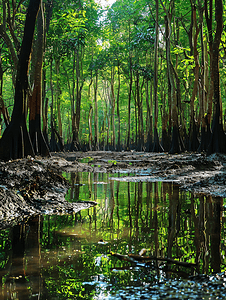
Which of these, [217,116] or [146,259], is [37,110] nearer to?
[217,116]

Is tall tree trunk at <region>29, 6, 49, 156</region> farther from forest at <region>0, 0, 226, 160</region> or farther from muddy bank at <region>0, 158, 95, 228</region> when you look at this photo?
muddy bank at <region>0, 158, 95, 228</region>

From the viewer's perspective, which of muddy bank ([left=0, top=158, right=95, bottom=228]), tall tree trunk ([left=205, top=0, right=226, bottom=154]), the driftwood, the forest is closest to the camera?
the driftwood

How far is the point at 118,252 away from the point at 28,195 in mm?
1602

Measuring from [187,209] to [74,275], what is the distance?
184 cm

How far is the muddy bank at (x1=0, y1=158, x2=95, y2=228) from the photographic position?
2814 millimetres

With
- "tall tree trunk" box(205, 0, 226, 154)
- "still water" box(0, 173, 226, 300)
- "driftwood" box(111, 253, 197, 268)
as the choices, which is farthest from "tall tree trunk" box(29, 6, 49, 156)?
"driftwood" box(111, 253, 197, 268)

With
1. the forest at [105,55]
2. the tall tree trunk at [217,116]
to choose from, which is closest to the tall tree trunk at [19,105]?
the forest at [105,55]

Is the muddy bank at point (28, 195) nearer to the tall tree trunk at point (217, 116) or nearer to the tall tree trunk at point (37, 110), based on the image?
the tall tree trunk at point (37, 110)

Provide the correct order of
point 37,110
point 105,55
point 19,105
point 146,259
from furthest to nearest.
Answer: point 105,55
point 37,110
point 19,105
point 146,259

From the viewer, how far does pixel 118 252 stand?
190 cm

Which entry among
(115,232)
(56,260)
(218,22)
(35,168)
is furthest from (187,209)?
(218,22)

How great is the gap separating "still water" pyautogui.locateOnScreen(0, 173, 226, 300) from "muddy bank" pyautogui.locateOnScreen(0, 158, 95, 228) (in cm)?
20

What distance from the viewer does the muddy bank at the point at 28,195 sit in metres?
2.81

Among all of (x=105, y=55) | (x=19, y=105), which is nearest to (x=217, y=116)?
(x=19, y=105)
